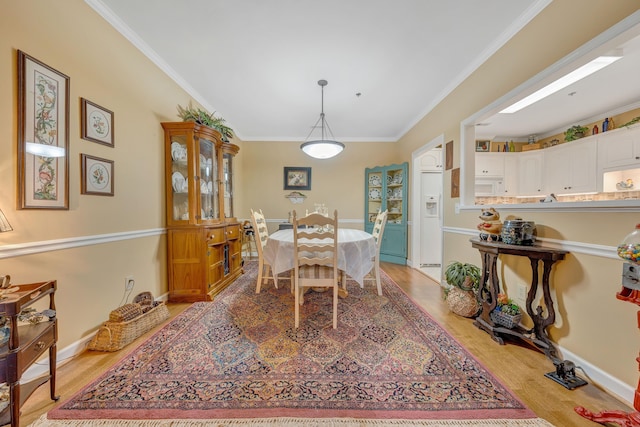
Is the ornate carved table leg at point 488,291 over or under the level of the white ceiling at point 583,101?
under

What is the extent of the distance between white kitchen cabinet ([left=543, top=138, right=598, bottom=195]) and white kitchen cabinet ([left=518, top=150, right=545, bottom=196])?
0.25ft

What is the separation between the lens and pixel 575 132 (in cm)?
360

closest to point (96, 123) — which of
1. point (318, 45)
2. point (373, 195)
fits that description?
point (318, 45)

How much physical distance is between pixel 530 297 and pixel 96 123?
3678 millimetres

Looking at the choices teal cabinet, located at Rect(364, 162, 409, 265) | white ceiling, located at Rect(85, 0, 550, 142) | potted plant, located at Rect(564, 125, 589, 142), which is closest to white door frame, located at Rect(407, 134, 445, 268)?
teal cabinet, located at Rect(364, 162, 409, 265)

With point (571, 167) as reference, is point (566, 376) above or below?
below

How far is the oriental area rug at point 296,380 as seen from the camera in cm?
117

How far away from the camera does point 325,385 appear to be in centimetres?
137

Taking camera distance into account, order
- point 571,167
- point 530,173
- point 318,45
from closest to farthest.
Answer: point 318,45, point 571,167, point 530,173

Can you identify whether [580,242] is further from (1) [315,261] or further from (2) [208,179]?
(2) [208,179]

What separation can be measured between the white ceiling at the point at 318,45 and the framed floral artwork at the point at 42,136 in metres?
0.84

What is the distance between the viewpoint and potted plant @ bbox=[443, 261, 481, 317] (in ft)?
7.29

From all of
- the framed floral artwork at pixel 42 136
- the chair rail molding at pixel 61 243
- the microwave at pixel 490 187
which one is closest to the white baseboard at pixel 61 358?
the chair rail molding at pixel 61 243

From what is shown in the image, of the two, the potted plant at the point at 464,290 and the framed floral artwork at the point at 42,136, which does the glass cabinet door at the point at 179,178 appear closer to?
the framed floral artwork at the point at 42,136
